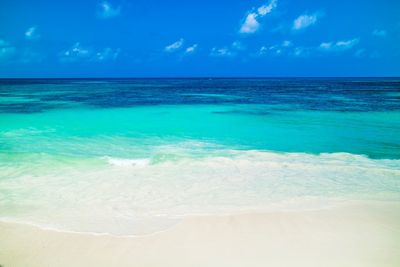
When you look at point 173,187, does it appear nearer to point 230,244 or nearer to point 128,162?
point 128,162

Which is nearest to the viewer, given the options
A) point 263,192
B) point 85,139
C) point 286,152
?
point 263,192

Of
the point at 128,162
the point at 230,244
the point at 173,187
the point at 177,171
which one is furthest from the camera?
the point at 128,162

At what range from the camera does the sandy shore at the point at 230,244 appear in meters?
4.20

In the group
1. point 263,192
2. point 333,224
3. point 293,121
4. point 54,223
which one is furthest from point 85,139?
point 293,121

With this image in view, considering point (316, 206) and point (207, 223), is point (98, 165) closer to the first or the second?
point (207, 223)

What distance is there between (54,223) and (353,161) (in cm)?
825

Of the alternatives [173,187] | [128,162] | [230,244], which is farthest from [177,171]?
[230,244]

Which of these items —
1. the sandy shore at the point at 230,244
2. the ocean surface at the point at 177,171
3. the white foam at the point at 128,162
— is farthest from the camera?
the white foam at the point at 128,162

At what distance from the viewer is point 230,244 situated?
4.59 m

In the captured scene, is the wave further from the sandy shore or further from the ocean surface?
the sandy shore

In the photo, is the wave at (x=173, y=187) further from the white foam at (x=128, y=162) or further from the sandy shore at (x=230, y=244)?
the sandy shore at (x=230, y=244)

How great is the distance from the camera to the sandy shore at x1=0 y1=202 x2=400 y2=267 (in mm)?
4203

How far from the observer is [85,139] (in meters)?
12.4

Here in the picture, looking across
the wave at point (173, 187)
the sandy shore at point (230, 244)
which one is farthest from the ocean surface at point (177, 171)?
the sandy shore at point (230, 244)
